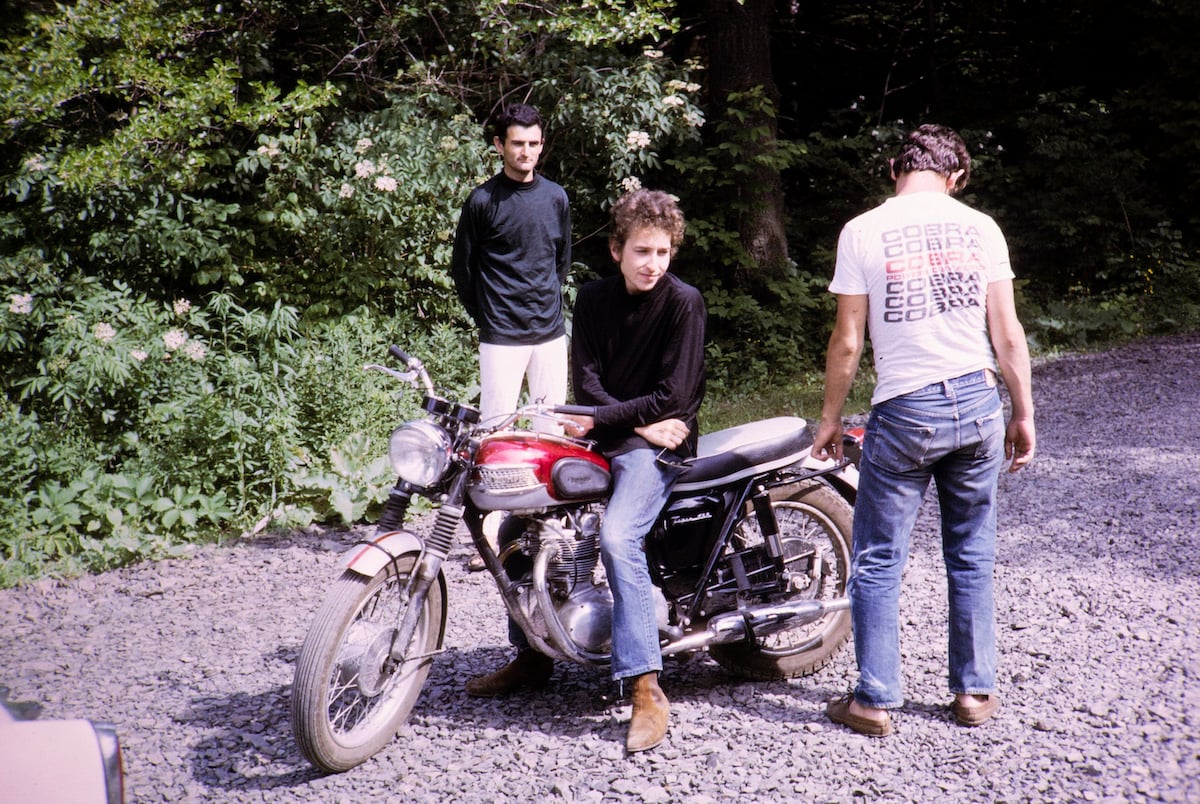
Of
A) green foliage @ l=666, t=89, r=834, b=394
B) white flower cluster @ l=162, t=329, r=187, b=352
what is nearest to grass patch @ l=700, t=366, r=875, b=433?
green foliage @ l=666, t=89, r=834, b=394

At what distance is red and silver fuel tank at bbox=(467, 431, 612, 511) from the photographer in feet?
11.2

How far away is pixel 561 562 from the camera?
3607 millimetres

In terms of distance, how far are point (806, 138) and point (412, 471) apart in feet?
38.8

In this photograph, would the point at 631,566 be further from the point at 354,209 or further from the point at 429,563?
the point at 354,209

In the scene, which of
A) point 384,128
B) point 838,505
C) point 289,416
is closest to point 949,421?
point 838,505

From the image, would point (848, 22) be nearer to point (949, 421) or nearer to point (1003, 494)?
point (1003, 494)

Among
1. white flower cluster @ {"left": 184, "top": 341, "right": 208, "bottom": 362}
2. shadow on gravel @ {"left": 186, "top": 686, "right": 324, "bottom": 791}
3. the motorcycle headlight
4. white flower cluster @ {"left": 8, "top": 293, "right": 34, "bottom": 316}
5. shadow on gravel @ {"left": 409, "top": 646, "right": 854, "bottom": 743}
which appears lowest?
shadow on gravel @ {"left": 409, "top": 646, "right": 854, "bottom": 743}

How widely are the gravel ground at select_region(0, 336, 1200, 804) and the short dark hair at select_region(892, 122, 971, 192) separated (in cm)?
191

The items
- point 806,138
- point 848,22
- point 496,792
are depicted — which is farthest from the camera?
point 848,22

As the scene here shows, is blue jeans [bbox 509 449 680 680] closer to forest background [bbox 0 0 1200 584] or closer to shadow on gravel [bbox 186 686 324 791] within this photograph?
shadow on gravel [bbox 186 686 324 791]

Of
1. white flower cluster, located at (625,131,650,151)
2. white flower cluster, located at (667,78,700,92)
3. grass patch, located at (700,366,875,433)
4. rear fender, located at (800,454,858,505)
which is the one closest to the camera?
rear fender, located at (800,454,858,505)

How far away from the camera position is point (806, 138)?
1394 cm

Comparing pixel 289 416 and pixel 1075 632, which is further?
pixel 289 416

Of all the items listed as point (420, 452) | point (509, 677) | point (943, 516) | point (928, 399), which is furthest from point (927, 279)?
point (509, 677)
